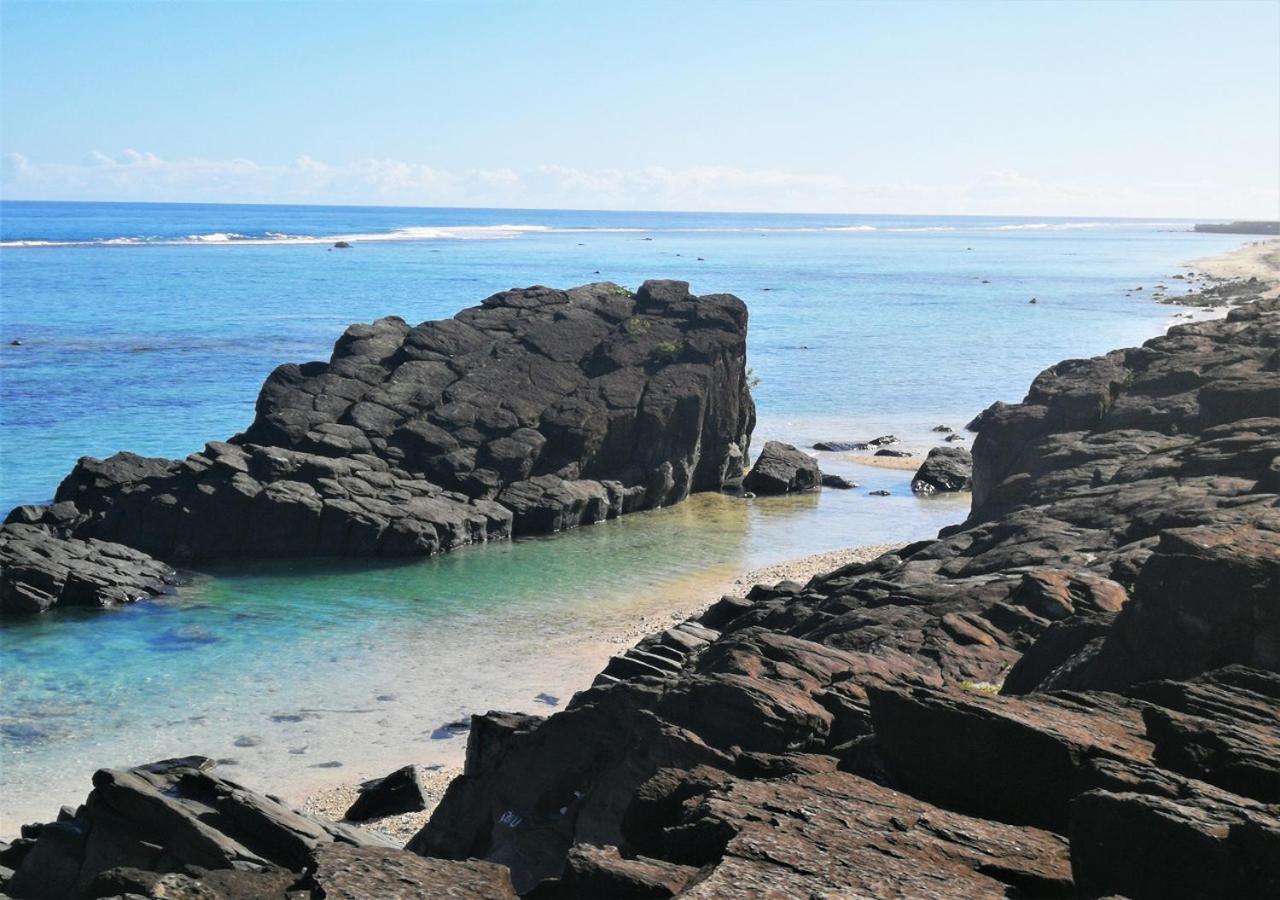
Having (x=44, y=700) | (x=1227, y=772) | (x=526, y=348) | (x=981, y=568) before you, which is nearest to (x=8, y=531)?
(x=44, y=700)

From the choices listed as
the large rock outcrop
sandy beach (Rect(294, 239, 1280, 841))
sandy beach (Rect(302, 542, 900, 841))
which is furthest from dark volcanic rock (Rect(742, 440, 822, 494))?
the large rock outcrop

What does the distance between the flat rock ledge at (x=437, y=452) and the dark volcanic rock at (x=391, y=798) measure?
15934 mm

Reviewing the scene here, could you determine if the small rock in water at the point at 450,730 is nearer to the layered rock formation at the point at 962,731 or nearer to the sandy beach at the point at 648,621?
the sandy beach at the point at 648,621

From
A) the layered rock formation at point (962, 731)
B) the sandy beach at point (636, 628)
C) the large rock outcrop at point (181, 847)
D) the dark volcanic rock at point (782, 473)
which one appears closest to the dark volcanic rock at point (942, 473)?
the dark volcanic rock at point (782, 473)

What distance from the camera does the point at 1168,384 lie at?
41.9 m

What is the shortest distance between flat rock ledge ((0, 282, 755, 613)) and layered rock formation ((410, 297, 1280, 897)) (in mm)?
16826

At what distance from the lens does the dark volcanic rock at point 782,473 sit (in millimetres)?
55188

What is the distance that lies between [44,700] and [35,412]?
41.5 meters

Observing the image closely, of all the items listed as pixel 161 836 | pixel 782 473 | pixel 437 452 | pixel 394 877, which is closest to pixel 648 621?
pixel 437 452

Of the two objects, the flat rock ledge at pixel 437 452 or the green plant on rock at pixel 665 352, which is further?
the green plant on rock at pixel 665 352

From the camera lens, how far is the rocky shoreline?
12.5 m

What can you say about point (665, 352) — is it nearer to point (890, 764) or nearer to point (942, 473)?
point (942, 473)

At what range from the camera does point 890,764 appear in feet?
51.1

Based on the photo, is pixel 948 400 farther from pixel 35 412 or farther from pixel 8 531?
pixel 8 531
